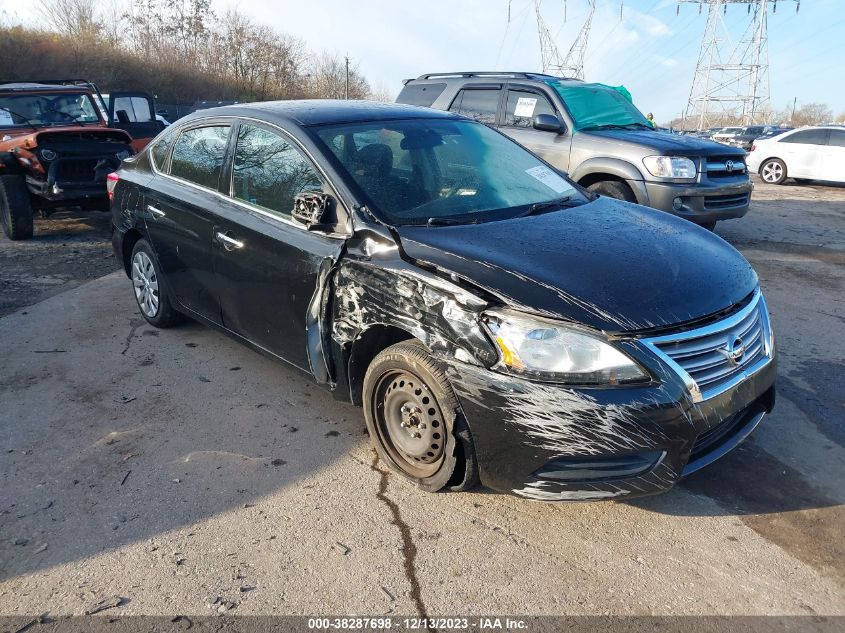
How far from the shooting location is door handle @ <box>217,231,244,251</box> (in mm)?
3823

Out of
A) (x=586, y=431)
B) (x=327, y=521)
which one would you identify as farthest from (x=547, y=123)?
(x=327, y=521)

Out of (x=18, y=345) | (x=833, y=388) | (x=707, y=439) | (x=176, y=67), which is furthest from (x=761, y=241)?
(x=176, y=67)

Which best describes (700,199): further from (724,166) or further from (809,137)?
(809,137)

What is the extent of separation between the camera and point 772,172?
1664 centimetres

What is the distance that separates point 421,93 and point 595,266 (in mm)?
6995

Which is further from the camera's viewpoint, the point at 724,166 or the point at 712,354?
the point at 724,166

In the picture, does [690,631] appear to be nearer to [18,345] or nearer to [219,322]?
[219,322]

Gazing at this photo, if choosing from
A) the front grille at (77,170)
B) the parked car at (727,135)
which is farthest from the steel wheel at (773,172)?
the parked car at (727,135)

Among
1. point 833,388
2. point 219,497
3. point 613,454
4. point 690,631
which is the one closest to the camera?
point 690,631

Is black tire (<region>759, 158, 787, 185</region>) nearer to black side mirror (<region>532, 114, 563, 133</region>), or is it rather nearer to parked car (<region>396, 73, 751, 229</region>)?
parked car (<region>396, 73, 751, 229</region>)

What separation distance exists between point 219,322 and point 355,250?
4.75ft

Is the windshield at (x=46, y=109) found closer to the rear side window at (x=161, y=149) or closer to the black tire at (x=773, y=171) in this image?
the rear side window at (x=161, y=149)

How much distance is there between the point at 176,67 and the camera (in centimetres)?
4400

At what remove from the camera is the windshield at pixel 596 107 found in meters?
7.86
